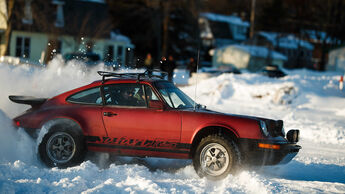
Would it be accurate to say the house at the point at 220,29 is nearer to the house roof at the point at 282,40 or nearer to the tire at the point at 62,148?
the house roof at the point at 282,40

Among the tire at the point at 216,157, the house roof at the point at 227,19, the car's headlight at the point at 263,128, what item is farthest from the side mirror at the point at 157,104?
the house roof at the point at 227,19

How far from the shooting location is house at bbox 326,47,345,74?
5055 cm

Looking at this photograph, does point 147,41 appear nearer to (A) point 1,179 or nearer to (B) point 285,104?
(B) point 285,104

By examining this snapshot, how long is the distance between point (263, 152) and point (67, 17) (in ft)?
112

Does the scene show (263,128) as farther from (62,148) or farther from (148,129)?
(62,148)

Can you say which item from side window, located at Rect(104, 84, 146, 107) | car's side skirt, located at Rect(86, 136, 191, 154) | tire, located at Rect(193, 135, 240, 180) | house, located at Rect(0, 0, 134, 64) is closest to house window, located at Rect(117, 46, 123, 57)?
house, located at Rect(0, 0, 134, 64)

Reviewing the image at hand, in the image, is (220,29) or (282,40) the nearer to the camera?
(282,40)

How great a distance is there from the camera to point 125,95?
7.47 metres

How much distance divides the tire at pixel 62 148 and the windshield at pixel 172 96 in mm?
1449

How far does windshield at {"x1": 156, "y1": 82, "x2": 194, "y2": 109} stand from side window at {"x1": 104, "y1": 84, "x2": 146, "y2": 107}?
32 cm

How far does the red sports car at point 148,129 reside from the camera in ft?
22.4

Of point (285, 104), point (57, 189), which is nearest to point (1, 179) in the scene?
point (57, 189)

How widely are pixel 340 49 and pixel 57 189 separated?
4885cm

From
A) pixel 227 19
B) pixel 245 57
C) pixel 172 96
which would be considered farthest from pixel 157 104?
pixel 227 19
